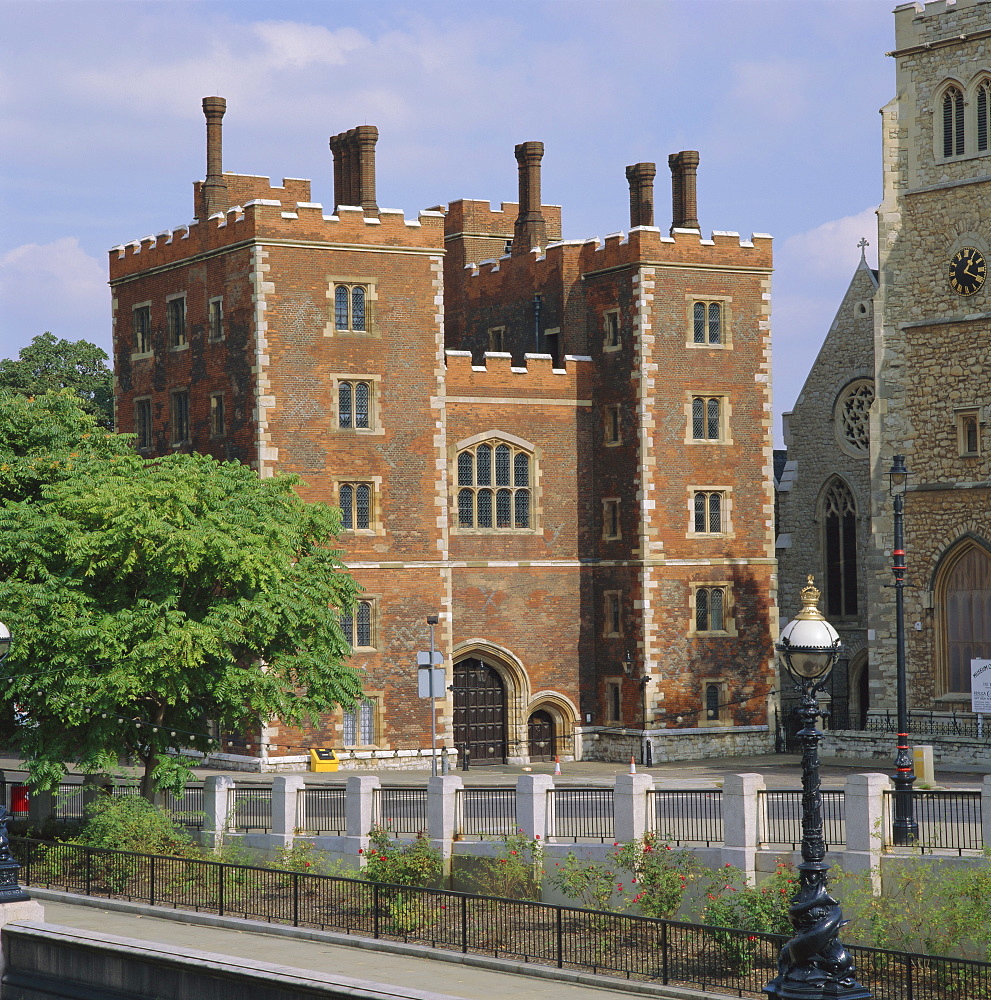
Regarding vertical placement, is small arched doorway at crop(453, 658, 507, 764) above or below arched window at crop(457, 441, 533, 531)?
below

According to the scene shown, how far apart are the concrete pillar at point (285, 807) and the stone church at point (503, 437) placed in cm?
1318

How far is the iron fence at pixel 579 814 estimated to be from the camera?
29.3 m

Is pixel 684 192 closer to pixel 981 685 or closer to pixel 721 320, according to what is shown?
pixel 721 320

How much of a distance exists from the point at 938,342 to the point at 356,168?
16.0 meters

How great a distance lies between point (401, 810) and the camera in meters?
31.7

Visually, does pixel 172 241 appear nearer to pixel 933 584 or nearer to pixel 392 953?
pixel 933 584

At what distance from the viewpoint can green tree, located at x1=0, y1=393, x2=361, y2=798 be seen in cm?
3222

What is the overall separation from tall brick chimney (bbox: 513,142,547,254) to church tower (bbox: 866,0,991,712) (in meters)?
11.6

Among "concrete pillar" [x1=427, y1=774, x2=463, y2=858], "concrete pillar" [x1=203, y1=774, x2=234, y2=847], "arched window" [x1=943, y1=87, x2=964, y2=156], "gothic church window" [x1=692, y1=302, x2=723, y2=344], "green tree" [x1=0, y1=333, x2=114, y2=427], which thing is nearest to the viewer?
"concrete pillar" [x1=427, y1=774, x2=463, y2=858]

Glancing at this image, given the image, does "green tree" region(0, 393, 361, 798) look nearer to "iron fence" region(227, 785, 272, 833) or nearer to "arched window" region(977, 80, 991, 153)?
"iron fence" region(227, 785, 272, 833)

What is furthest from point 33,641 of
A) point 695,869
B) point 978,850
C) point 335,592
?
point 978,850

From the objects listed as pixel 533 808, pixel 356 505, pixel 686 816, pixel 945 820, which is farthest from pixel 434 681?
pixel 945 820

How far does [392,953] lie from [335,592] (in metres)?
11.4

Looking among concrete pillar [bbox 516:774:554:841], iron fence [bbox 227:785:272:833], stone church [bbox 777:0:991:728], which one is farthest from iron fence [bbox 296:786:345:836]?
stone church [bbox 777:0:991:728]
